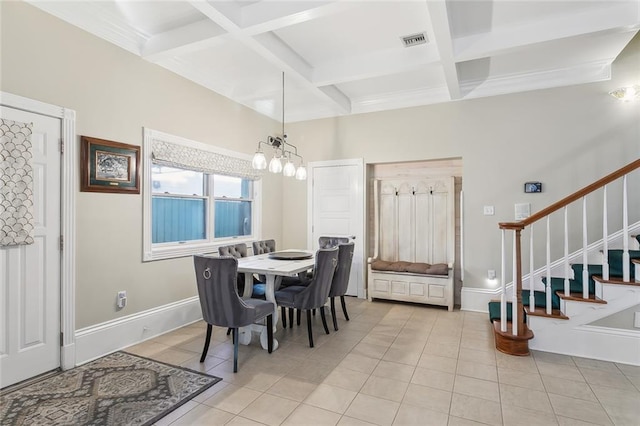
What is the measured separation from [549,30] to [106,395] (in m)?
4.74

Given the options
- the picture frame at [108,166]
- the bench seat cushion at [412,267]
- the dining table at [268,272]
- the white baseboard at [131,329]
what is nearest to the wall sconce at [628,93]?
the bench seat cushion at [412,267]

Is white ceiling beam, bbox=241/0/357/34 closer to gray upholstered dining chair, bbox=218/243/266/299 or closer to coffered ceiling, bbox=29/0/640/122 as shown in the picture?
coffered ceiling, bbox=29/0/640/122

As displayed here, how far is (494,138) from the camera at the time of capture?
14.2 ft

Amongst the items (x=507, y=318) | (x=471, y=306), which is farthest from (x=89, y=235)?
(x=471, y=306)

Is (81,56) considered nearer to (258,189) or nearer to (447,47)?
(258,189)

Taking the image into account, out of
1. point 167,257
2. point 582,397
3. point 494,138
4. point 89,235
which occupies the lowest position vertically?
point 582,397

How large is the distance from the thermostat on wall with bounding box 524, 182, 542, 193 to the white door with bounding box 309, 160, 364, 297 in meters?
2.20

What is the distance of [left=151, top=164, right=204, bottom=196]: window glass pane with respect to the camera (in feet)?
12.0

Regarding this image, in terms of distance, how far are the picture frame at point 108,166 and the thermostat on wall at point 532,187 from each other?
4570mm

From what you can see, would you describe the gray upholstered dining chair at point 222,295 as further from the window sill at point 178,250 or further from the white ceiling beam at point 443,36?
the white ceiling beam at point 443,36

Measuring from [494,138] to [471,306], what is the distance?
2.29 meters

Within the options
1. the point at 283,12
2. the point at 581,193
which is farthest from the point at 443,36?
the point at 581,193

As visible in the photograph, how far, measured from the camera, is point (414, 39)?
129 inches

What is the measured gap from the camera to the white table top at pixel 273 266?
9.96 feet
